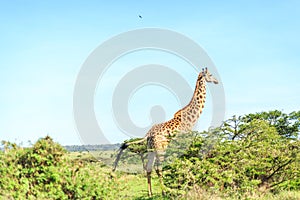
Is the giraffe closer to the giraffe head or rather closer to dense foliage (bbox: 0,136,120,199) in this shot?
the giraffe head

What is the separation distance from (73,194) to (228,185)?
446cm

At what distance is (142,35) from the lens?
60.1 ft

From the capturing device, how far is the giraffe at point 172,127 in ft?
36.9

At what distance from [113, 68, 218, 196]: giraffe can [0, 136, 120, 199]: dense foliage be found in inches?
121

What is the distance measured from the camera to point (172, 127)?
12172 millimetres

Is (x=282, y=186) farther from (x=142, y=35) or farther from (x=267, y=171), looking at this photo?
(x=142, y=35)

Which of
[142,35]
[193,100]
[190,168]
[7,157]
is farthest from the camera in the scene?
[142,35]

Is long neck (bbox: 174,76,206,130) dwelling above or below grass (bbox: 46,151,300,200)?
above

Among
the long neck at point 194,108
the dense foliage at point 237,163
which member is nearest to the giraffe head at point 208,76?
the long neck at point 194,108

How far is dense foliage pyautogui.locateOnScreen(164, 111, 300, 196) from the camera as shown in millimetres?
9586

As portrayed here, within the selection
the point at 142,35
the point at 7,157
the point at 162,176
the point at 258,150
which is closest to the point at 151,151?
the point at 162,176

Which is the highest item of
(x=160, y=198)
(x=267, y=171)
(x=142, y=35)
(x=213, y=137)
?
(x=142, y=35)

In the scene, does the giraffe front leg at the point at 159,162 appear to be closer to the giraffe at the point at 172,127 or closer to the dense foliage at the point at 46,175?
the giraffe at the point at 172,127

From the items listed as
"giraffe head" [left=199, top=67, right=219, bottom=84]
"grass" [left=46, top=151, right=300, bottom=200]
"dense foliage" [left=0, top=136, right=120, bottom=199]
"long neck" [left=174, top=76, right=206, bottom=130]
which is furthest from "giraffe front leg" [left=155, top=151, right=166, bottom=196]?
"giraffe head" [left=199, top=67, right=219, bottom=84]
